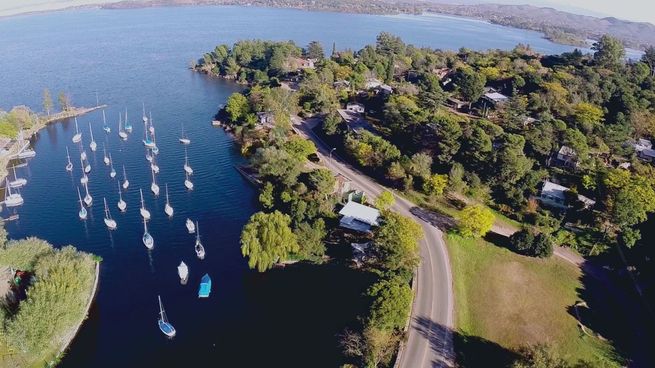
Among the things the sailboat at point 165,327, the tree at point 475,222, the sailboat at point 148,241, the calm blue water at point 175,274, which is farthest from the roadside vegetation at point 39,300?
the tree at point 475,222

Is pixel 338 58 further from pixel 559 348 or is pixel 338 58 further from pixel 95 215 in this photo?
pixel 559 348

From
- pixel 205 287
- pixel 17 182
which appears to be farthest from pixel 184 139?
pixel 205 287

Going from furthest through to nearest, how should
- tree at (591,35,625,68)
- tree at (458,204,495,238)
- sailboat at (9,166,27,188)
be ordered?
1. tree at (591,35,625,68)
2. sailboat at (9,166,27,188)
3. tree at (458,204,495,238)

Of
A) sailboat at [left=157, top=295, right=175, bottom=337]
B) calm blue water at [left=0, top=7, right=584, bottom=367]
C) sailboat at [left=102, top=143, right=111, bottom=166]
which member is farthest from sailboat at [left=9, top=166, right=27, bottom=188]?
sailboat at [left=157, top=295, right=175, bottom=337]

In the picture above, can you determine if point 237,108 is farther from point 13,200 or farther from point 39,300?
point 39,300

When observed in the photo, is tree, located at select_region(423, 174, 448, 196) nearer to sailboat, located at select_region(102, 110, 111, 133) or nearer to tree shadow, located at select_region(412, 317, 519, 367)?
tree shadow, located at select_region(412, 317, 519, 367)

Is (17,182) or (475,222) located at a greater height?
(475,222)

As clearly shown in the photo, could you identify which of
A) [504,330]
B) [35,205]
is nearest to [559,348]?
[504,330]
